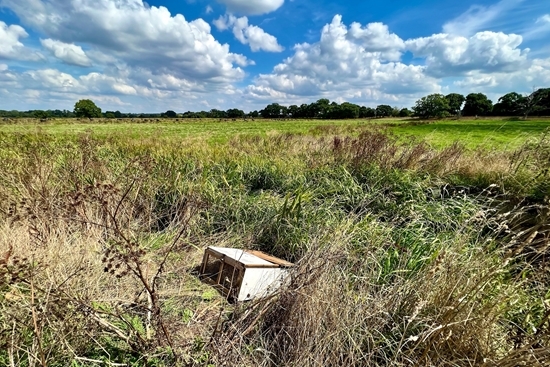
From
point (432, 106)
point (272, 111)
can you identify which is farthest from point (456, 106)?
point (272, 111)

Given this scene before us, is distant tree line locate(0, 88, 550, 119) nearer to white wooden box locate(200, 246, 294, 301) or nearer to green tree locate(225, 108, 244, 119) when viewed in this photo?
green tree locate(225, 108, 244, 119)

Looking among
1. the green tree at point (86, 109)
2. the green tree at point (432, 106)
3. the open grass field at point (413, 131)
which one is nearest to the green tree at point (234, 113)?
the green tree at point (86, 109)

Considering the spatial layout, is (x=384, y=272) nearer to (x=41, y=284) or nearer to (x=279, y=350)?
(x=279, y=350)

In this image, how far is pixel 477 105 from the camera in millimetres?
73938

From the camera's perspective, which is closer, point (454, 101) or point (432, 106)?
point (432, 106)

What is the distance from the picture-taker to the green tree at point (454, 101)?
75488mm

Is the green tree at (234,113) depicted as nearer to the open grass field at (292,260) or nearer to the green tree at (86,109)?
the green tree at (86,109)

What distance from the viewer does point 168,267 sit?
3.66 meters

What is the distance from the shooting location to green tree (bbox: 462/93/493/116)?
2832 inches

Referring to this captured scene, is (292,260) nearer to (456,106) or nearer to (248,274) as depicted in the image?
(248,274)

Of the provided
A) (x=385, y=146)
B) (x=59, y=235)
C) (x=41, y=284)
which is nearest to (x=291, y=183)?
(x=385, y=146)

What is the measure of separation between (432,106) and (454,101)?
14.2 metres

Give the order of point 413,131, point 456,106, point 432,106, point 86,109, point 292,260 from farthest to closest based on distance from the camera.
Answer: point 86,109 < point 456,106 < point 432,106 < point 413,131 < point 292,260

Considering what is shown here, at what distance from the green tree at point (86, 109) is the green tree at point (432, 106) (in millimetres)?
85589
